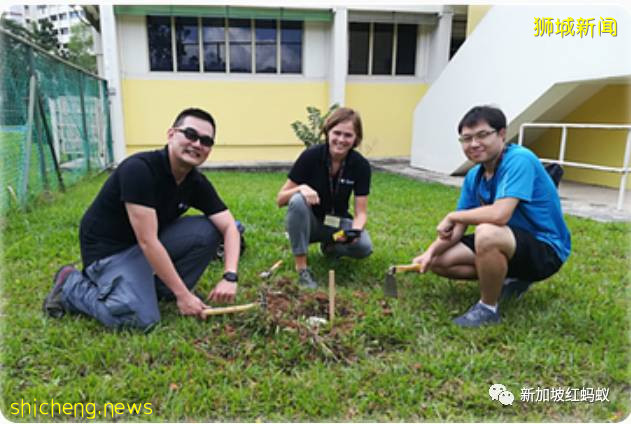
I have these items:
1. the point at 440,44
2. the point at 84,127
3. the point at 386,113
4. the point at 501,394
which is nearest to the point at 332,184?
the point at 501,394

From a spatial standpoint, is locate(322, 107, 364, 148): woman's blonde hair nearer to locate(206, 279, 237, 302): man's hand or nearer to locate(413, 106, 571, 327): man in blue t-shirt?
locate(413, 106, 571, 327): man in blue t-shirt

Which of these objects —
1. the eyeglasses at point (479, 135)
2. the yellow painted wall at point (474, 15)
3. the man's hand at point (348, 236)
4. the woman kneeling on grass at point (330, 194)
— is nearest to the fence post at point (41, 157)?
the woman kneeling on grass at point (330, 194)

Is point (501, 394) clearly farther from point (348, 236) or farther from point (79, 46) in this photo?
point (79, 46)

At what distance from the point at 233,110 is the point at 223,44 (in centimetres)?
149

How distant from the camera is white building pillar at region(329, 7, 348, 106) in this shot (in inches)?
381

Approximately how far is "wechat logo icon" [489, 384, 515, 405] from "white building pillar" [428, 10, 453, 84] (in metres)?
9.96

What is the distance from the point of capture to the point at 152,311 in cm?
219

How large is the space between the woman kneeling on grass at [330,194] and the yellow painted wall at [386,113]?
7936mm

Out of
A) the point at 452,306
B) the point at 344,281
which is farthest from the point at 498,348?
the point at 344,281

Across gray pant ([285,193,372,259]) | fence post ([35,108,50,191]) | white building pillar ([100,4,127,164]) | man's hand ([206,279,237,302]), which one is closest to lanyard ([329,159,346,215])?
gray pant ([285,193,372,259])

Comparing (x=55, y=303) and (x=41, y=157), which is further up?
(x=41, y=157)

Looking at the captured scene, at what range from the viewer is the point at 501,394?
1777 mm

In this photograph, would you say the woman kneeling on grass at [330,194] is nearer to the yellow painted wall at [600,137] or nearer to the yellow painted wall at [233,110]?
the yellow painted wall at [600,137]

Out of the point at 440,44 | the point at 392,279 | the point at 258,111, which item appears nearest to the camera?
the point at 392,279
